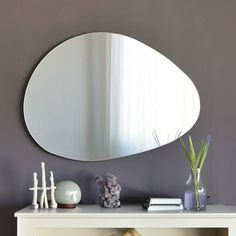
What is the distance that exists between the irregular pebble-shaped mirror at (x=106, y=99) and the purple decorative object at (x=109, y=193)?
0.17 meters

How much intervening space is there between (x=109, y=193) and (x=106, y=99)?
1.46ft

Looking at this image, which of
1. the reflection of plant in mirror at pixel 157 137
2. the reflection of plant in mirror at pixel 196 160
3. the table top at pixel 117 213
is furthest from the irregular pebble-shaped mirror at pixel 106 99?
the table top at pixel 117 213

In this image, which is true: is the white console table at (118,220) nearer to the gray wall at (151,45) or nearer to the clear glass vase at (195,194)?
the clear glass vase at (195,194)

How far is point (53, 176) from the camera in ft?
6.81

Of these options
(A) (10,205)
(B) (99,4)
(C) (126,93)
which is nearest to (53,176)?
(A) (10,205)

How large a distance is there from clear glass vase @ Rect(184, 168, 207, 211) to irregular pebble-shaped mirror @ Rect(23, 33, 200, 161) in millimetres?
249

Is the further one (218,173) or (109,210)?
(218,173)

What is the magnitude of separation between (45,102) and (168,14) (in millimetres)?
706

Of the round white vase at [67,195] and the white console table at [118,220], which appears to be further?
the round white vase at [67,195]

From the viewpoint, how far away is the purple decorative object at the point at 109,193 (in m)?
1.89

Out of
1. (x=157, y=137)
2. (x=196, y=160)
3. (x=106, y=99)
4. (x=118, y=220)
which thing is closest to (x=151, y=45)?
(x=106, y=99)

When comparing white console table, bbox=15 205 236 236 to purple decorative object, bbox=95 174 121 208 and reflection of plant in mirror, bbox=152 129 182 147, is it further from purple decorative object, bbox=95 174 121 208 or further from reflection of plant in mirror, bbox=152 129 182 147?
reflection of plant in mirror, bbox=152 129 182 147

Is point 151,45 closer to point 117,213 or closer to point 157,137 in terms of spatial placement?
point 157,137

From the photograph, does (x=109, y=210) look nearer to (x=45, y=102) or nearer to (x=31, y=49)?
(x=45, y=102)
